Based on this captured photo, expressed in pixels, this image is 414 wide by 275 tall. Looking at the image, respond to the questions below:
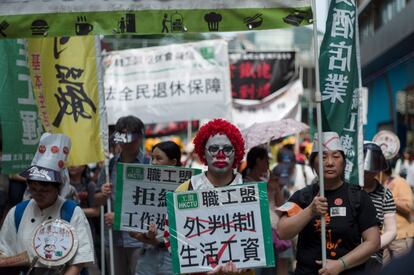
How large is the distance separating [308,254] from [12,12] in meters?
2.63

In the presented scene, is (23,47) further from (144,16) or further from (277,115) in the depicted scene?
(277,115)

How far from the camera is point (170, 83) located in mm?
12883

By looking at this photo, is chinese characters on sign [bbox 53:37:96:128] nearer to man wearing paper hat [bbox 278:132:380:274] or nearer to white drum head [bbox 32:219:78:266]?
white drum head [bbox 32:219:78:266]

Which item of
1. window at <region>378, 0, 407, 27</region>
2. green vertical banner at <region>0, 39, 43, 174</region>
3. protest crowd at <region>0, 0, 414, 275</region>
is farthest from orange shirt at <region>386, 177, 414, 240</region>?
window at <region>378, 0, 407, 27</region>

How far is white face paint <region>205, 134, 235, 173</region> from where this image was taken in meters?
5.40

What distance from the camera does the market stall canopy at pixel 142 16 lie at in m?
5.73

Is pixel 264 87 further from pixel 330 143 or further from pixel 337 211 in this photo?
pixel 337 211

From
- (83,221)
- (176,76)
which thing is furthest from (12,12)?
(176,76)

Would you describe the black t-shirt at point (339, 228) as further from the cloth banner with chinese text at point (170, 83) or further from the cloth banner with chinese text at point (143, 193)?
the cloth banner with chinese text at point (170, 83)

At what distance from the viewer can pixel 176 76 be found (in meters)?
12.9

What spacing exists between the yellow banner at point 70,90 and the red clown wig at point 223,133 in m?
1.79

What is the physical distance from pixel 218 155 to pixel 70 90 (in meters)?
2.45

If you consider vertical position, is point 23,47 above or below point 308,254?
above

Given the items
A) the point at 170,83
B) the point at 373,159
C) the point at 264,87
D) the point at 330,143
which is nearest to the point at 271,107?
the point at 264,87
